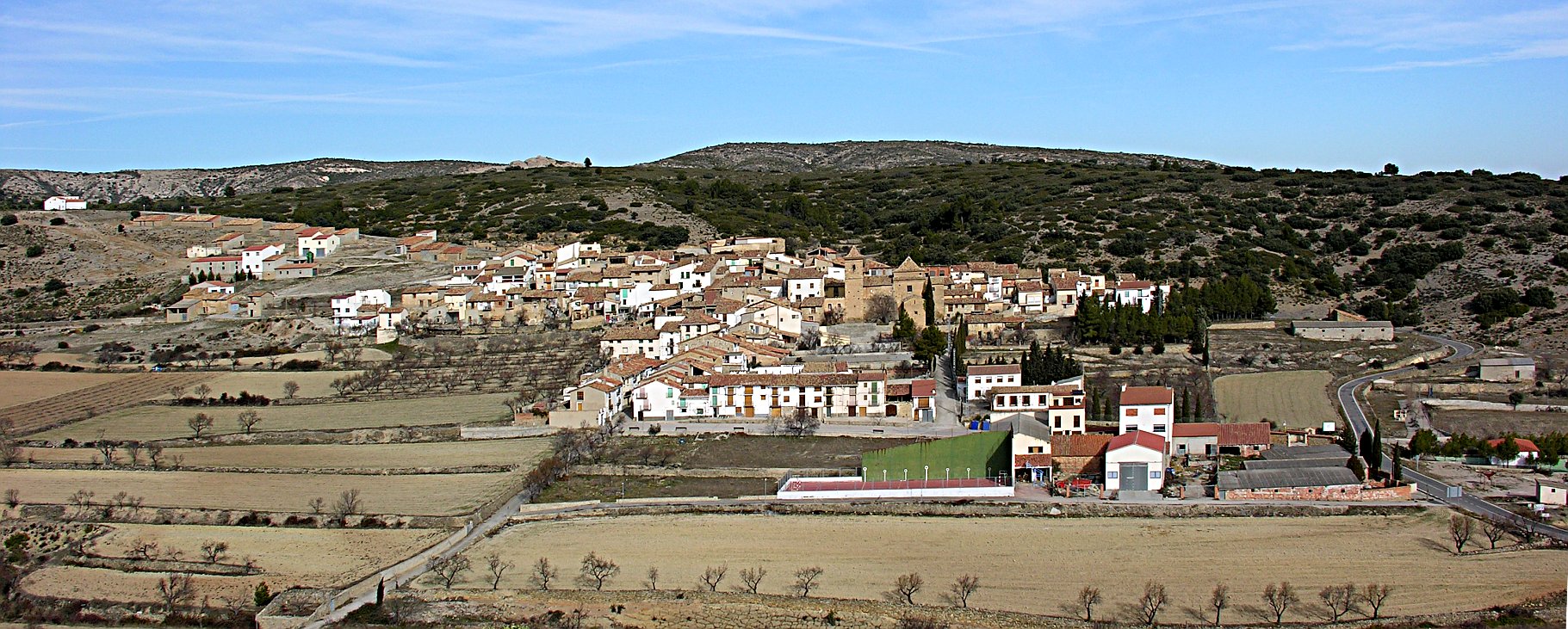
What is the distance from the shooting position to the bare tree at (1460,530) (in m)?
24.5

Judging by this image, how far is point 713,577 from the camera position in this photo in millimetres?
24328

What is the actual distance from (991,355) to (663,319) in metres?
12.3

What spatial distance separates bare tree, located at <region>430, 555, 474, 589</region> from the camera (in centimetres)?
2464

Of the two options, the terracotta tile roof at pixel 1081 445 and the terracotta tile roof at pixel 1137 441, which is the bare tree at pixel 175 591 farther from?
the terracotta tile roof at pixel 1137 441

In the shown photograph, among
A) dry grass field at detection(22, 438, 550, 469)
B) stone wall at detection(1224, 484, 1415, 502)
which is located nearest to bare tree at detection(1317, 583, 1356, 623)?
stone wall at detection(1224, 484, 1415, 502)

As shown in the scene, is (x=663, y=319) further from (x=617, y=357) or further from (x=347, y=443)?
(x=347, y=443)

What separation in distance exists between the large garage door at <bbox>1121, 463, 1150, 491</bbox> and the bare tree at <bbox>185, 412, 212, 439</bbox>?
2520 centimetres

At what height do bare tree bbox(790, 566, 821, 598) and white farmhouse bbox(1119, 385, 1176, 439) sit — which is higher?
white farmhouse bbox(1119, 385, 1176, 439)

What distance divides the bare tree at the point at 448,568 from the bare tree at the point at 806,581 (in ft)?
21.2

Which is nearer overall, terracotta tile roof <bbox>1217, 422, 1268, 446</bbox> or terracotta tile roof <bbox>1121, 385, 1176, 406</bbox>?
terracotta tile roof <bbox>1217, 422, 1268, 446</bbox>

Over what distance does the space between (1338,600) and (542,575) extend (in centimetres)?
1402

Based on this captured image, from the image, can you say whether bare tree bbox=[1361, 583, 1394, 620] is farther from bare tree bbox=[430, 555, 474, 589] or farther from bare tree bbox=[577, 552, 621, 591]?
bare tree bbox=[430, 555, 474, 589]

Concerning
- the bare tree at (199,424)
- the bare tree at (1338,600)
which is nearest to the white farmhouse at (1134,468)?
the bare tree at (1338,600)

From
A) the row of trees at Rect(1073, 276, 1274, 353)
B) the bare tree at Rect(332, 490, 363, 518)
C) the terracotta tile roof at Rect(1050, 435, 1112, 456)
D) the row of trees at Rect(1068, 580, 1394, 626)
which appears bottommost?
the row of trees at Rect(1068, 580, 1394, 626)
